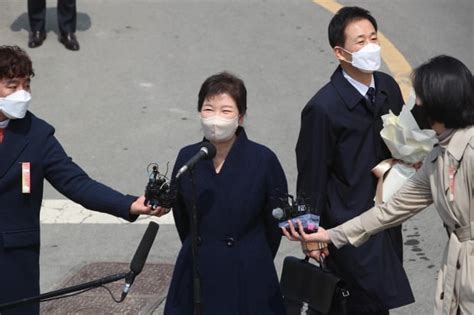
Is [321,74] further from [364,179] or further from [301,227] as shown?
[301,227]

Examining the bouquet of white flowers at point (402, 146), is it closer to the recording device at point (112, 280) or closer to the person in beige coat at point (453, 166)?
the person in beige coat at point (453, 166)

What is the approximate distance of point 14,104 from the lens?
4879mm

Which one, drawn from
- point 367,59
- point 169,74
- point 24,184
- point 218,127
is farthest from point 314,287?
point 169,74

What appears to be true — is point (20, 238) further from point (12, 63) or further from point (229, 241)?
point (229, 241)

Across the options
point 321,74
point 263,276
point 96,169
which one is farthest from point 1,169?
point 321,74

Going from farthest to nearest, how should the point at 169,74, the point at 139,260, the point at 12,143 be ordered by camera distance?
the point at 169,74
the point at 12,143
the point at 139,260

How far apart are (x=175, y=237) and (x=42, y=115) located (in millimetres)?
2488

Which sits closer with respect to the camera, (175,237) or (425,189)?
(425,189)

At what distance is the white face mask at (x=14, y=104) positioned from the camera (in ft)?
16.0

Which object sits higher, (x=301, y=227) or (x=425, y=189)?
(x=425, y=189)

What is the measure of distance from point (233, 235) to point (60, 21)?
20.5ft

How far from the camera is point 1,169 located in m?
4.96

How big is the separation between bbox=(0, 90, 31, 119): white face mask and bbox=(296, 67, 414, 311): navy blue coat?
1438 millimetres

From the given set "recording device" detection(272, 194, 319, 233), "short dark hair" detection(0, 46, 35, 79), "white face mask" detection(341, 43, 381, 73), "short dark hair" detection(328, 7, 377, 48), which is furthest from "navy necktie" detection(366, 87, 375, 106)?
"short dark hair" detection(0, 46, 35, 79)
